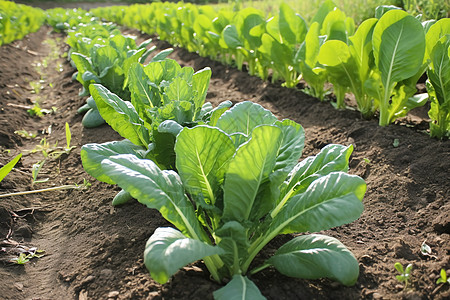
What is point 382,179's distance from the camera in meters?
2.73

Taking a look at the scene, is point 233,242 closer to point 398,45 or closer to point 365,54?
point 398,45

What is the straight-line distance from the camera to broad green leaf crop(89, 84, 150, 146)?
7.73 feet

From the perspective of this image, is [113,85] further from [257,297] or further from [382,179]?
[257,297]

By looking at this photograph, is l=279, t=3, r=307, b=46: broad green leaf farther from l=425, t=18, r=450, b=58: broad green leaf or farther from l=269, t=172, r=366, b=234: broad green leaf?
l=269, t=172, r=366, b=234: broad green leaf

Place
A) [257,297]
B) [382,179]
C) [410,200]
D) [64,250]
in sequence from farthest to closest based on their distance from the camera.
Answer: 1. [382,179]
2. [410,200]
3. [64,250]
4. [257,297]

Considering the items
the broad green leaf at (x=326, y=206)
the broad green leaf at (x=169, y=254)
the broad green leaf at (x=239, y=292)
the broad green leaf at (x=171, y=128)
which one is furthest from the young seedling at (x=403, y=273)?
the broad green leaf at (x=171, y=128)

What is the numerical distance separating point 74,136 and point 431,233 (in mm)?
Answer: 3223

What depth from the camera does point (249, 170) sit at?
1646mm

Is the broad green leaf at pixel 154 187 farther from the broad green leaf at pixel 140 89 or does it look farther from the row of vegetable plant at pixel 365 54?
the row of vegetable plant at pixel 365 54

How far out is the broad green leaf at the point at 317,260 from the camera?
5.22ft

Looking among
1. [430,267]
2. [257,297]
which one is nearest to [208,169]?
[257,297]

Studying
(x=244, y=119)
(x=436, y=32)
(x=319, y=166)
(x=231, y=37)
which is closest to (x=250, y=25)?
(x=231, y=37)

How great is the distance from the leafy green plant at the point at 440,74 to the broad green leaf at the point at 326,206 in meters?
1.51

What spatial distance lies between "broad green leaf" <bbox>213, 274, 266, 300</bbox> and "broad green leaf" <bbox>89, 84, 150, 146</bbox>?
1142mm
